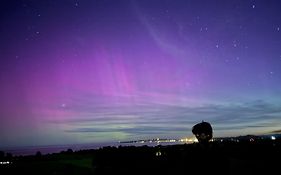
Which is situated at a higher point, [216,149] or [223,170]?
[216,149]

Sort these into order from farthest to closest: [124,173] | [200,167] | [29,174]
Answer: [29,174] → [124,173] → [200,167]

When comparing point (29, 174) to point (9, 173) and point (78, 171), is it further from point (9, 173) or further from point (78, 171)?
point (78, 171)

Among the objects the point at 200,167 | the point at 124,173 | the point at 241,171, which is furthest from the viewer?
the point at 124,173

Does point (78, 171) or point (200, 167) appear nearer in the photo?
point (200, 167)

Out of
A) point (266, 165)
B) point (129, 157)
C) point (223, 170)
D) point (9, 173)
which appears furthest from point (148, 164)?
point (223, 170)

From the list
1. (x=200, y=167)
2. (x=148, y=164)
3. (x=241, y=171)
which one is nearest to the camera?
(x=200, y=167)

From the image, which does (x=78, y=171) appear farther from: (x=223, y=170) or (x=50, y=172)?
(x=223, y=170)

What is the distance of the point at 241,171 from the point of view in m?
16.7

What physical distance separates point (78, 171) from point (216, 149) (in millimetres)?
19025

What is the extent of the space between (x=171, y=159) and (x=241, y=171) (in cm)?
507

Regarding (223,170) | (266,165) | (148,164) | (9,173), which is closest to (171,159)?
(148,164)

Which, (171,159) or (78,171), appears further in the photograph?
(78,171)

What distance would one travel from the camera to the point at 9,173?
70.7 ft

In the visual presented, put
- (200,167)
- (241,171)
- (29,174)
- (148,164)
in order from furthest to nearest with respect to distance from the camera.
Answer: (29,174)
(148,164)
(241,171)
(200,167)
